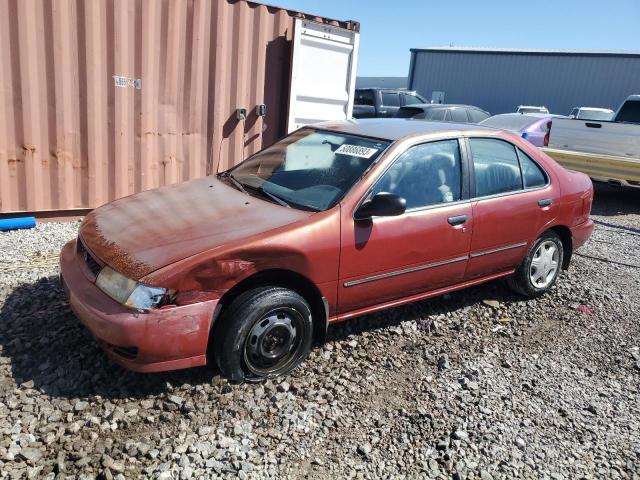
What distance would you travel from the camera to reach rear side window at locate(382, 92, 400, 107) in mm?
16016

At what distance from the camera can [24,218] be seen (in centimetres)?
586

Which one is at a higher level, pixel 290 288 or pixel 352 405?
pixel 290 288

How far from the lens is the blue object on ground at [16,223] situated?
18.6 feet

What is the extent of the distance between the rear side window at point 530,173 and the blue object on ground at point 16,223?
16.4 ft

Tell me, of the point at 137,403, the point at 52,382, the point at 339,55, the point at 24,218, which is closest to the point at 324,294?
the point at 137,403

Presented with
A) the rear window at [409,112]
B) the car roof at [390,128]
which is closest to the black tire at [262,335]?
the car roof at [390,128]

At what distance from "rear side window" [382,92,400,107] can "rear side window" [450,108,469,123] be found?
82.7 inches

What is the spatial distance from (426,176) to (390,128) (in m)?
0.54

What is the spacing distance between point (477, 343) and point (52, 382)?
9.60 ft

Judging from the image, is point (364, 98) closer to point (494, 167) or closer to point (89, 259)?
point (494, 167)

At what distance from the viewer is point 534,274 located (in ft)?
16.1

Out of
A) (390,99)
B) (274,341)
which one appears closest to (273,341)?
(274,341)

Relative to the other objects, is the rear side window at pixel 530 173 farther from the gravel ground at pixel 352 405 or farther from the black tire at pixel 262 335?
the black tire at pixel 262 335

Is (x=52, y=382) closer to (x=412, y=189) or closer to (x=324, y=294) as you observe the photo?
(x=324, y=294)
